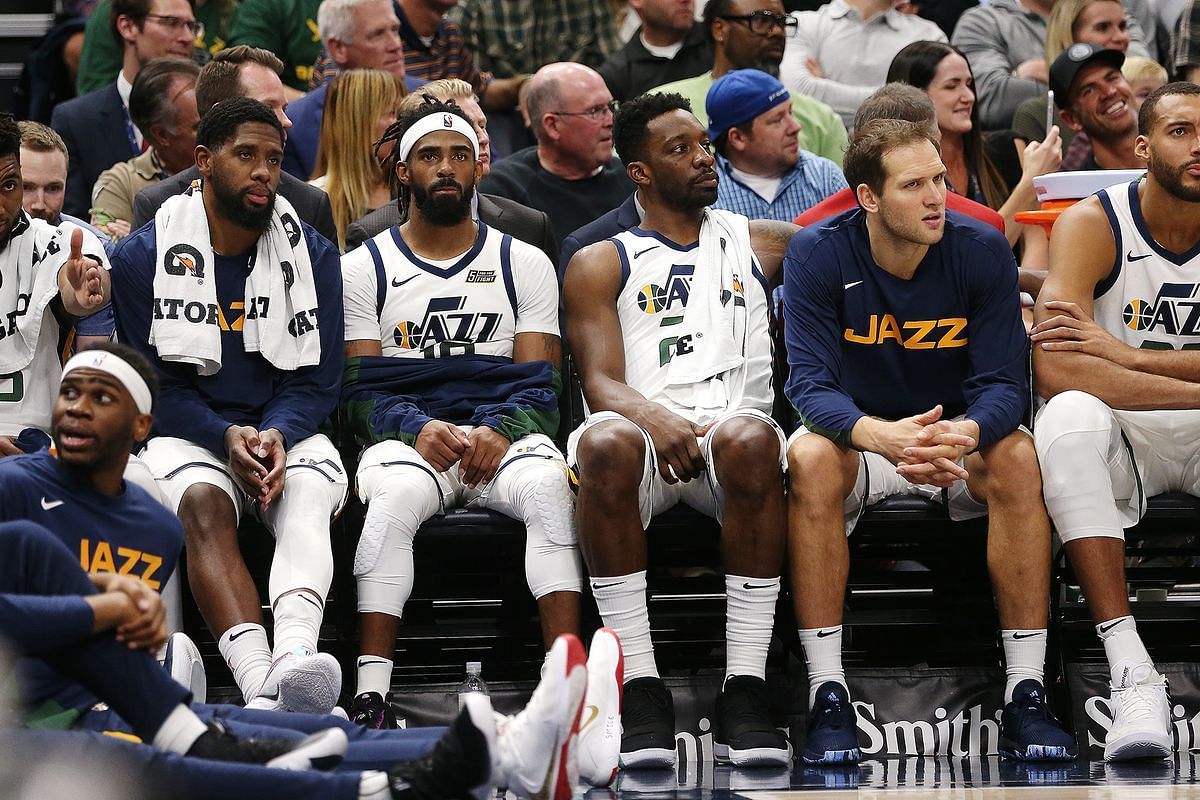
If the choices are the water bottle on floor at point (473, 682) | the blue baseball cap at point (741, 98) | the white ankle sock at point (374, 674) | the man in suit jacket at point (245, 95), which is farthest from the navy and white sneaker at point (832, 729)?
the blue baseball cap at point (741, 98)

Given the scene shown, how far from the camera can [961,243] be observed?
16.4 feet

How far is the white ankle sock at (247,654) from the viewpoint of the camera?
4398 mm

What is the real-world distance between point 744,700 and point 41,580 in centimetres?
204

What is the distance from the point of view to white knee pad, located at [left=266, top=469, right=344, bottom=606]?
4.55 meters

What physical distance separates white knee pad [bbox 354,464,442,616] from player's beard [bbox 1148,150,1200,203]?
242cm

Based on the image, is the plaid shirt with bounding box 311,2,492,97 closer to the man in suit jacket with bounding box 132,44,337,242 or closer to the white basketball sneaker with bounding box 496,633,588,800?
the man in suit jacket with bounding box 132,44,337,242

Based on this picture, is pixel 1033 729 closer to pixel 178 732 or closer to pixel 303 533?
pixel 303 533

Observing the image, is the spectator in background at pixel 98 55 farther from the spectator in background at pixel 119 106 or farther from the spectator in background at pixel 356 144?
the spectator in background at pixel 356 144

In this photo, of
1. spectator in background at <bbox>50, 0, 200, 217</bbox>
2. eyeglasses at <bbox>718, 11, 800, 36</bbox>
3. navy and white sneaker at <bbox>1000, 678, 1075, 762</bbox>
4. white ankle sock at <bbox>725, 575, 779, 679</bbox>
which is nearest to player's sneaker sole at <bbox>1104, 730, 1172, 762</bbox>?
navy and white sneaker at <bbox>1000, 678, 1075, 762</bbox>

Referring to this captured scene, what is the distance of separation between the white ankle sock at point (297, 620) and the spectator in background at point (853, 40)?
14.3ft

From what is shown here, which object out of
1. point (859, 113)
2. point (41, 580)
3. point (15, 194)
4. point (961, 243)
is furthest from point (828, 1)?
point (41, 580)

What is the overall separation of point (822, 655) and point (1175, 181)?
182cm

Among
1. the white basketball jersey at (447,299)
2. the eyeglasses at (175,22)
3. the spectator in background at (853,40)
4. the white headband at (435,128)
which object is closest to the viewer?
the white basketball jersey at (447,299)

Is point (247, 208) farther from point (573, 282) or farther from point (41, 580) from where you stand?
point (41, 580)
